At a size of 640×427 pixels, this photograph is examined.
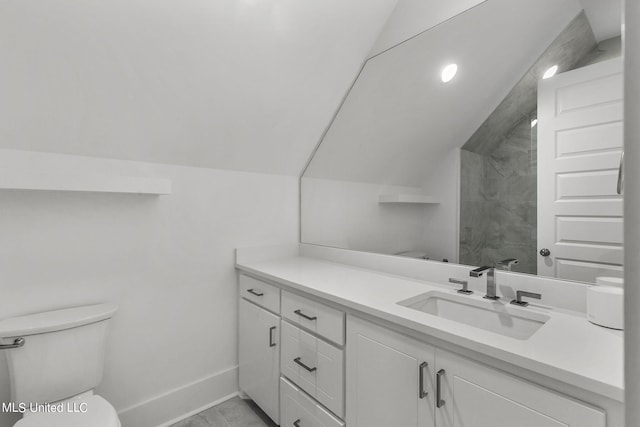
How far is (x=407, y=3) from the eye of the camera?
1803 mm

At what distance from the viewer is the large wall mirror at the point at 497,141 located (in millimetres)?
1126

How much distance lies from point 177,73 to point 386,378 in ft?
5.34

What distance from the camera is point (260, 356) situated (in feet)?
6.02

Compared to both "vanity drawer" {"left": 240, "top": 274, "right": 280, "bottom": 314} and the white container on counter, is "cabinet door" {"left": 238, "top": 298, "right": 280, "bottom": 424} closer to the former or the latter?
"vanity drawer" {"left": 240, "top": 274, "right": 280, "bottom": 314}

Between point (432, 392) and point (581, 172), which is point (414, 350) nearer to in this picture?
point (432, 392)

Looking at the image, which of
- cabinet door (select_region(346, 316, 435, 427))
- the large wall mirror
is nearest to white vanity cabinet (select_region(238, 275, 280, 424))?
cabinet door (select_region(346, 316, 435, 427))

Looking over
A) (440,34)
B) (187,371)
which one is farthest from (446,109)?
(187,371)

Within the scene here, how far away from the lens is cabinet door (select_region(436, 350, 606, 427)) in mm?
737

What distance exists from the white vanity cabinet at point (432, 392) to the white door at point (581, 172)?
61cm

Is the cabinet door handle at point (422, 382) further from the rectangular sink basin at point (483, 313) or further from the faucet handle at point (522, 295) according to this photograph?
the faucet handle at point (522, 295)

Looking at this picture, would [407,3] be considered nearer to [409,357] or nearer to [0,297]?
[409,357]

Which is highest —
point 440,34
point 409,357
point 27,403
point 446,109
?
point 440,34

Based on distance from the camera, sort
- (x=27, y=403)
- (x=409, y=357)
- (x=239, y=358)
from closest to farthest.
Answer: (x=409, y=357) < (x=27, y=403) < (x=239, y=358)

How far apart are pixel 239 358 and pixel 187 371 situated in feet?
1.07
